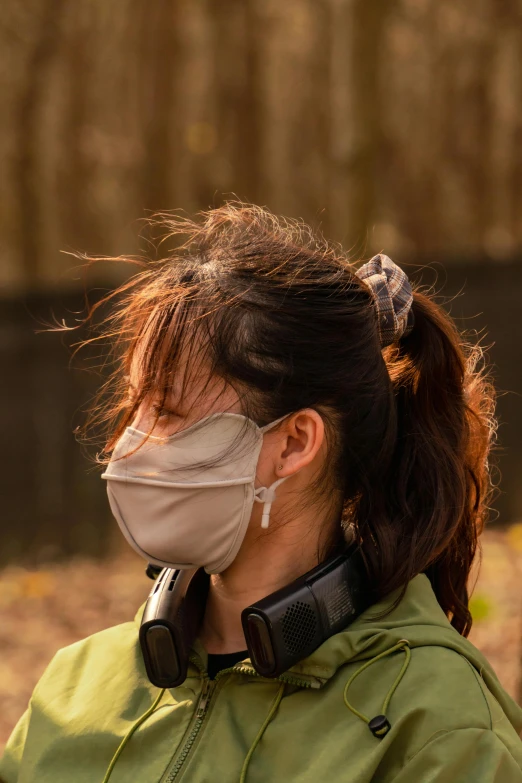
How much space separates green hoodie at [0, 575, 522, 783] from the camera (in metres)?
1.73

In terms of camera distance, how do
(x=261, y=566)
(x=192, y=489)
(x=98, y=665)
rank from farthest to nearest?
(x=98, y=665) < (x=261, y=566) < (x=192, y=489)

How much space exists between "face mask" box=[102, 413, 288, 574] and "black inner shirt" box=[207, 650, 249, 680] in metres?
0.21

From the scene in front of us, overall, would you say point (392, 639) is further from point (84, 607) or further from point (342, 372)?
point (84, 607)

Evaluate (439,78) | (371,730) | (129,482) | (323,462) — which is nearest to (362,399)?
(323,462)

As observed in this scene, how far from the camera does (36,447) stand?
551 centimetres

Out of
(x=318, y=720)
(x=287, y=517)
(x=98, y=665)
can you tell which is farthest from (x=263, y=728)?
(x=98, y=665)

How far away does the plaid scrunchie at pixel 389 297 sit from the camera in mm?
2115

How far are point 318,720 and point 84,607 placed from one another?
320 cm

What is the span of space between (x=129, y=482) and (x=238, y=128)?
12.6 feet

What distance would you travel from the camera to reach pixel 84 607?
16.0 ft

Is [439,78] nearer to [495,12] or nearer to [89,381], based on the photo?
[495,12]

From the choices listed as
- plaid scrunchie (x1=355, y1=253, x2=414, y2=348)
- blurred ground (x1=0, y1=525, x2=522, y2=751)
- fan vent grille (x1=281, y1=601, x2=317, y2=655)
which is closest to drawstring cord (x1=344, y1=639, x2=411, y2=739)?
fan vent grille (x1=281, y1=601, x2=317, y2=655)

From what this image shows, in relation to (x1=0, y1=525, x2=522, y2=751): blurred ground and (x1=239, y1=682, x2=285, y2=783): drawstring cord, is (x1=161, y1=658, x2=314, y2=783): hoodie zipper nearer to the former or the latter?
(x1=239, y1=682, x2=285, y2=783): drawstring cord

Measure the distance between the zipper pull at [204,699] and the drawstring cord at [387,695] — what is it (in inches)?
11.6
